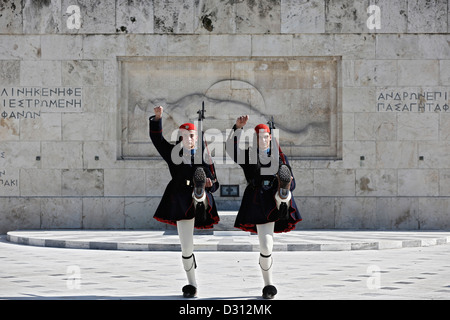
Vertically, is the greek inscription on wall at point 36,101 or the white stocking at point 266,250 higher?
the greek inscription on wall at point 36,101

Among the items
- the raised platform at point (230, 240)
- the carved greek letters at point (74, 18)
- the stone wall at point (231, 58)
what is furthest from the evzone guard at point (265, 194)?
the carved greek letters at point (74, 18)

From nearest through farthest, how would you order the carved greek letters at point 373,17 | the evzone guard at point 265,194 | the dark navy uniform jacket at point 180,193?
1. the evzone guard at point 265,194
2. the dark navy uniform jacket at point 180,193
3. the carved greek letters at point 373,17

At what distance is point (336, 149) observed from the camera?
716 inches

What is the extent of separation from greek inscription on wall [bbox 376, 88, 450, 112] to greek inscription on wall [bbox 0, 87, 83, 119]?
6.67 metres

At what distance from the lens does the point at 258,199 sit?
8.16 m

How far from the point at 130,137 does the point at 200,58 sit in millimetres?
2348

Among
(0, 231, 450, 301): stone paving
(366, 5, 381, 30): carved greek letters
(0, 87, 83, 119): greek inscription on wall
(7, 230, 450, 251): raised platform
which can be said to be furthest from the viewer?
(366, 5, 381, 30): carved greek letters

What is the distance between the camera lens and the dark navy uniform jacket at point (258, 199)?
809 cm

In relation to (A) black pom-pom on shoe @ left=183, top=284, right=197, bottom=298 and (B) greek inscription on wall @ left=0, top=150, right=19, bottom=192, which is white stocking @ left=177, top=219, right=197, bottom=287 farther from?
(B) greek inscription on wall @ left=0, top=150, right=19, bottom=192

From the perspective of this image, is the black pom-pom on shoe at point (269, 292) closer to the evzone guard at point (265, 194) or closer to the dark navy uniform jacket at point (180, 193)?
the evzone guard at point (265, 194)

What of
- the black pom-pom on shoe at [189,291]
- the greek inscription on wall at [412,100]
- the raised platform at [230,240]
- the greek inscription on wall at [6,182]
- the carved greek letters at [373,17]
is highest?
the carved greek letters at [373,17]

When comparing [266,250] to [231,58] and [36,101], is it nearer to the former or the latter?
[231,58]

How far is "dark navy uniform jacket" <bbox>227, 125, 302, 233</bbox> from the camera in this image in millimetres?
8094

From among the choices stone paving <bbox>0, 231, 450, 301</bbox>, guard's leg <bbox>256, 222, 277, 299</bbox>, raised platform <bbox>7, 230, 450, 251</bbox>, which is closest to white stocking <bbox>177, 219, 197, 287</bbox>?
stone paving <bbox>0, 231, 450, 301</bbox>
